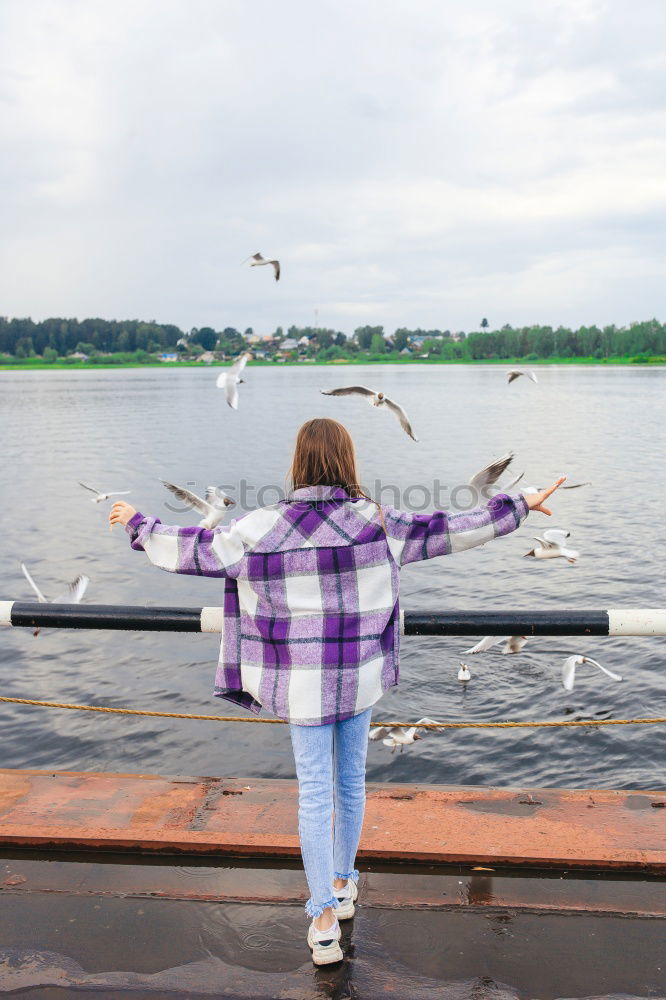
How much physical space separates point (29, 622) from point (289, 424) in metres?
47.0

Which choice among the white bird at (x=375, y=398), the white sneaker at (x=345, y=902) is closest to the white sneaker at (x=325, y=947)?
the white sneaker at (x=345, y=902)

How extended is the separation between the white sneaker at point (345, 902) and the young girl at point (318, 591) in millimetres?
147

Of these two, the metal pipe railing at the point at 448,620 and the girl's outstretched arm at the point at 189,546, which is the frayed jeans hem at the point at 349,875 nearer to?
the metal pipe railing at the point at 448,620

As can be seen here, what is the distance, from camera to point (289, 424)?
5044cm

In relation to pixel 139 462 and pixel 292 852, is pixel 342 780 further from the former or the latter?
pixel 139 462

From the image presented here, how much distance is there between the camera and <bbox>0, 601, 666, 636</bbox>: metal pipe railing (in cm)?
345

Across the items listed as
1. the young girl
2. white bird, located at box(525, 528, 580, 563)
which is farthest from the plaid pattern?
white bird, located at box(525, 528, 580, 563)

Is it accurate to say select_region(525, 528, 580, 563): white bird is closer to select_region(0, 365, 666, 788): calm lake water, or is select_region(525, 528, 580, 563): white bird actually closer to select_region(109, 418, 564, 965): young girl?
select_region(0, 365, 666, 788): calm lake water

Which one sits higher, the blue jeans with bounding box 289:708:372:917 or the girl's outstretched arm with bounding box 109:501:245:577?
the girl's outstretched arm with bounding box 109:501:245:577

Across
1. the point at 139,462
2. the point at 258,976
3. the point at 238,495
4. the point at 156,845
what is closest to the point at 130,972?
the point at 258,976

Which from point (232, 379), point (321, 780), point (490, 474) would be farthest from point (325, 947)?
point (232, 379)

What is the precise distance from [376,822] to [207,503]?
6.97ft

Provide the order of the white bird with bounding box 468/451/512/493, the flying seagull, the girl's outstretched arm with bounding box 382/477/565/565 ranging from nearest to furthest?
the girl's outstretched arm with bounding box 382/477/565/565 < the white bird with bounding box 468/451/512/493 < the flying seagull

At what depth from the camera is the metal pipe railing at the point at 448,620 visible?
3451mm
